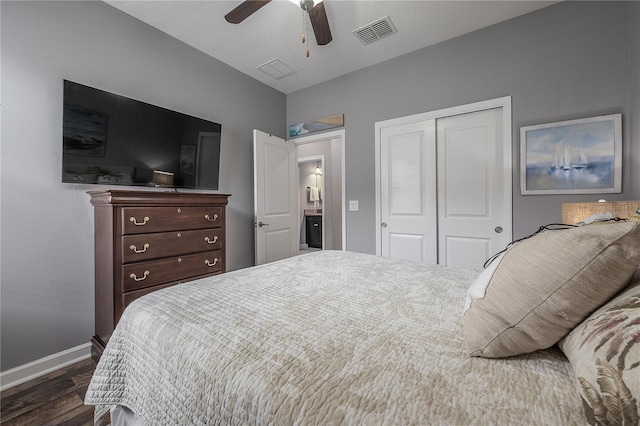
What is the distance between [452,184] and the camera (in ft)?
9.29

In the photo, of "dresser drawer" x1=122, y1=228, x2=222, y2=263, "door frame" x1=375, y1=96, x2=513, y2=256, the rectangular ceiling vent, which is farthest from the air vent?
"dresser drawer" x1=122, y1=228, x2=222, y2=263

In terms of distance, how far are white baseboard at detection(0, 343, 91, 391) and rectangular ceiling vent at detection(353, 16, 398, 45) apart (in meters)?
3.68

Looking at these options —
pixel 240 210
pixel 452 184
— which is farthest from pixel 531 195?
pixel 240 210

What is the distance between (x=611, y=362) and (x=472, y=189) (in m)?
2.60

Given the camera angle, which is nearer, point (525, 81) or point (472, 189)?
point (525, 81)

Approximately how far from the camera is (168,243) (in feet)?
6.91

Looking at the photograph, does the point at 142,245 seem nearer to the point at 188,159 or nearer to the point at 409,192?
the point at 188,159

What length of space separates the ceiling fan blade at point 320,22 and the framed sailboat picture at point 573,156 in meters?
1.97

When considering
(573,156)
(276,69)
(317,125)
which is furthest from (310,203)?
(573,156)

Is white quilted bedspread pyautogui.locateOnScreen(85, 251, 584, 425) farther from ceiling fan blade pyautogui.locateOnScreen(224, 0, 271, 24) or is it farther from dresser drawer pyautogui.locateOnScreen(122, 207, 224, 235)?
ceiling fan blade pyautogui.locateOnScreen(224, 0, 271, 24)

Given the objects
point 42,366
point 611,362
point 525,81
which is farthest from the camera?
point 525,81

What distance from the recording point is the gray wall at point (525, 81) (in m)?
2.06

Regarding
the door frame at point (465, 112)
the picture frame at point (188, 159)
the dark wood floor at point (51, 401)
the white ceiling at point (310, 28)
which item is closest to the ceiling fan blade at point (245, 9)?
the white ceiling at point (310, 28)

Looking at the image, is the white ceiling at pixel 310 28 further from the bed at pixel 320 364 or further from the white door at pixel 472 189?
the bed at pixel 320 364
